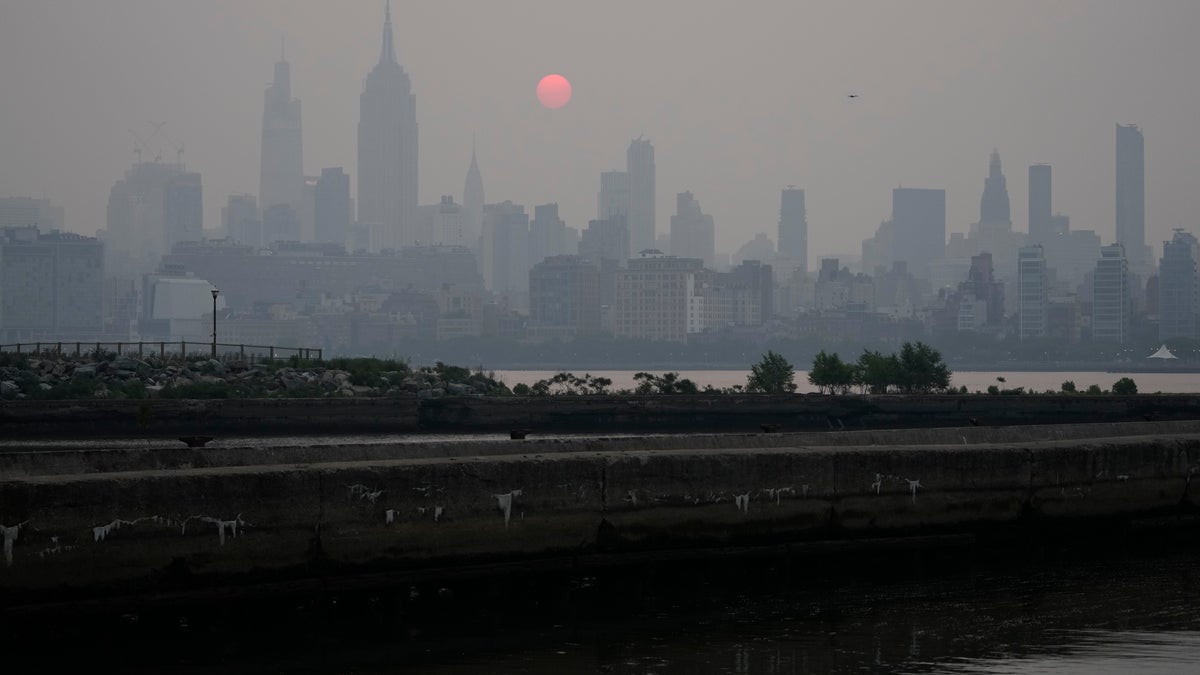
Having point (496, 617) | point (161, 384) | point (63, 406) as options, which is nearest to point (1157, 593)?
point (496, 617)

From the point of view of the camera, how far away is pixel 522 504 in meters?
16.8

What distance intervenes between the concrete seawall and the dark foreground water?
0.35 meters

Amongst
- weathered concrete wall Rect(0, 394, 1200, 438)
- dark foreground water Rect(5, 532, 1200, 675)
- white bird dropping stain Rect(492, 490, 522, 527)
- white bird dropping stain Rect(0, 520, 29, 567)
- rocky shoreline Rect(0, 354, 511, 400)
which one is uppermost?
rocky shoreline Rect(0, 354, 511, 400)

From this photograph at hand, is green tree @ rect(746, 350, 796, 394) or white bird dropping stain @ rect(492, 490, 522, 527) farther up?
green tree @ rect(746, 350, 796, 394)

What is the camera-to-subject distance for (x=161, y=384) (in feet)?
159

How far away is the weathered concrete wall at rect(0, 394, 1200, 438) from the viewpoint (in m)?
39.5

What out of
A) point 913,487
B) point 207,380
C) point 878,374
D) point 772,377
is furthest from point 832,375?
point 913,487

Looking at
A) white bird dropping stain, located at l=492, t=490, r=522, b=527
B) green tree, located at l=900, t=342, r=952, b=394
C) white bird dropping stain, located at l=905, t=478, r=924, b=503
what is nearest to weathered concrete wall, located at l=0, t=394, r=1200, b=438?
green tree, located at l=900, t=342, r=952, b=394

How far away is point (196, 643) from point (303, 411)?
2603cm

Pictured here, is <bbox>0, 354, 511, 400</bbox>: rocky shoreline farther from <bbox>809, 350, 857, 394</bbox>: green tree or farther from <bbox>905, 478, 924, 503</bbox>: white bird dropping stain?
<bbox>905, 478, 924, 503</bbox>: white bird dropping stain

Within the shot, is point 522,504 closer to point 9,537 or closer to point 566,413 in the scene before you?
point 9,537

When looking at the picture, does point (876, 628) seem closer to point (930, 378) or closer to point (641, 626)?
point (641, 626)

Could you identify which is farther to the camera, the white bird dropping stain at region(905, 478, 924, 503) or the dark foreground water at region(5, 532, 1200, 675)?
the white bird dropping stain at region(905, 478, 924, 503)

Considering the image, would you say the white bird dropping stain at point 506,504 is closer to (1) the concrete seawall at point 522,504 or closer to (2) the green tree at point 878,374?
(1) the concrete seawall at point 522,504
